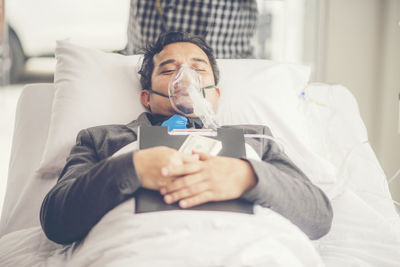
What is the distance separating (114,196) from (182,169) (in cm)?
18

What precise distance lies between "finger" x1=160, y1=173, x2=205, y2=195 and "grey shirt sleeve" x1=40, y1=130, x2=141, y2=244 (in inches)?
2.8

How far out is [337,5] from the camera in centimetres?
299

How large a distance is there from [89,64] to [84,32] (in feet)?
11.1

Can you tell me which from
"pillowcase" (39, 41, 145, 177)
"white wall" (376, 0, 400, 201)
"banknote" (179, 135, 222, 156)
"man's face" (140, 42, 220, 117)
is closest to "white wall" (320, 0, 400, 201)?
"white wall" (376, 0, 400, 201)

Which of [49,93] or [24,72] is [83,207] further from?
[24,72]

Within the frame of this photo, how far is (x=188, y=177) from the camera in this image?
980 mm

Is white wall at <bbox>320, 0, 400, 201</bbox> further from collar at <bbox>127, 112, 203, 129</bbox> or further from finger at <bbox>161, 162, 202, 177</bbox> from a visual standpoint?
finger at <bbox>161, 162, 202, 177</bbox>

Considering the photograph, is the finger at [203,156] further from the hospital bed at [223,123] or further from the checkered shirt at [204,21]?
the checkered shirt at [204,21]

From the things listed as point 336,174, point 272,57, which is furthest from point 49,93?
point 272,57

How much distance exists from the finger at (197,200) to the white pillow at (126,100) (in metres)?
0.74

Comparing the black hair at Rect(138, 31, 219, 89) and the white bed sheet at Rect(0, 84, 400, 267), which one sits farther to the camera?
the black hair at Rect(138, 31, 219, 89)

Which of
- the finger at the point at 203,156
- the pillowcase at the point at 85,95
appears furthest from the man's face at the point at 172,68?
the finger at the point at 203,156

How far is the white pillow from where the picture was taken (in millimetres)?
1573

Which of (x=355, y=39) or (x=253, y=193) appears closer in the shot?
(x=253, y=193)
